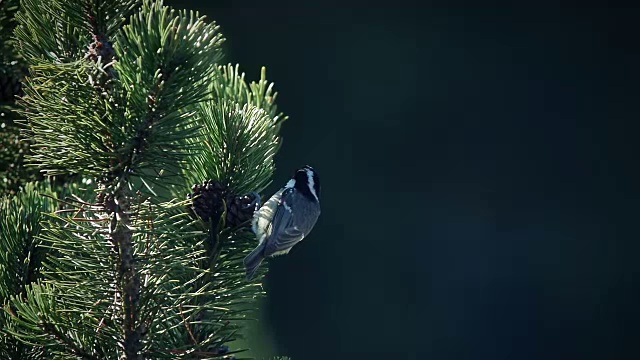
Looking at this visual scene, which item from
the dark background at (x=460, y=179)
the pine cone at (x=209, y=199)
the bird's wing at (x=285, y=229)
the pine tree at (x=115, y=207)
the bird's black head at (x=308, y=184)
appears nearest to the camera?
the pine tree at (x=115, y=207)

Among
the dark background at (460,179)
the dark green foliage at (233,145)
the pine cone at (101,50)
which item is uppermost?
the pine cone at (101,50)

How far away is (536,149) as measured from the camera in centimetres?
359

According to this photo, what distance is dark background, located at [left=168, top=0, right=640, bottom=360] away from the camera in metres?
3.43

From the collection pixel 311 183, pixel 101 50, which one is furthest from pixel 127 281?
pixel 311 183

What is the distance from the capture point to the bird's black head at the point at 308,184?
1688 mm

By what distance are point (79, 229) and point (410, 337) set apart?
2803mm

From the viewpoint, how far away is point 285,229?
149cm

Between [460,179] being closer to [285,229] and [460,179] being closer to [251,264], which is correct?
[285,229]

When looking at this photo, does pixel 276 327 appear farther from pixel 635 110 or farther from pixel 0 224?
pixel 0 224

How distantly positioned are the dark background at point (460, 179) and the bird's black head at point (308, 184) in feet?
5.34

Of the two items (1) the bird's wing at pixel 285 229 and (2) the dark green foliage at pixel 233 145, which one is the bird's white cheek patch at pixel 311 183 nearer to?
(1) the bird's wing at pixel 285 229

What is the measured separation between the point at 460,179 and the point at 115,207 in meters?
2.99

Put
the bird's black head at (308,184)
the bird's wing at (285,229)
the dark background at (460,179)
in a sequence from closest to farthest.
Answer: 1. the bird's wing at (285,229)
2. the bird's black head at (308,184)
3. the dark background at (460,179)

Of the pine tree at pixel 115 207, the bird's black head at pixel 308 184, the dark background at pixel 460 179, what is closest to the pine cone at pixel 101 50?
the pine tree at pixel 115 207
